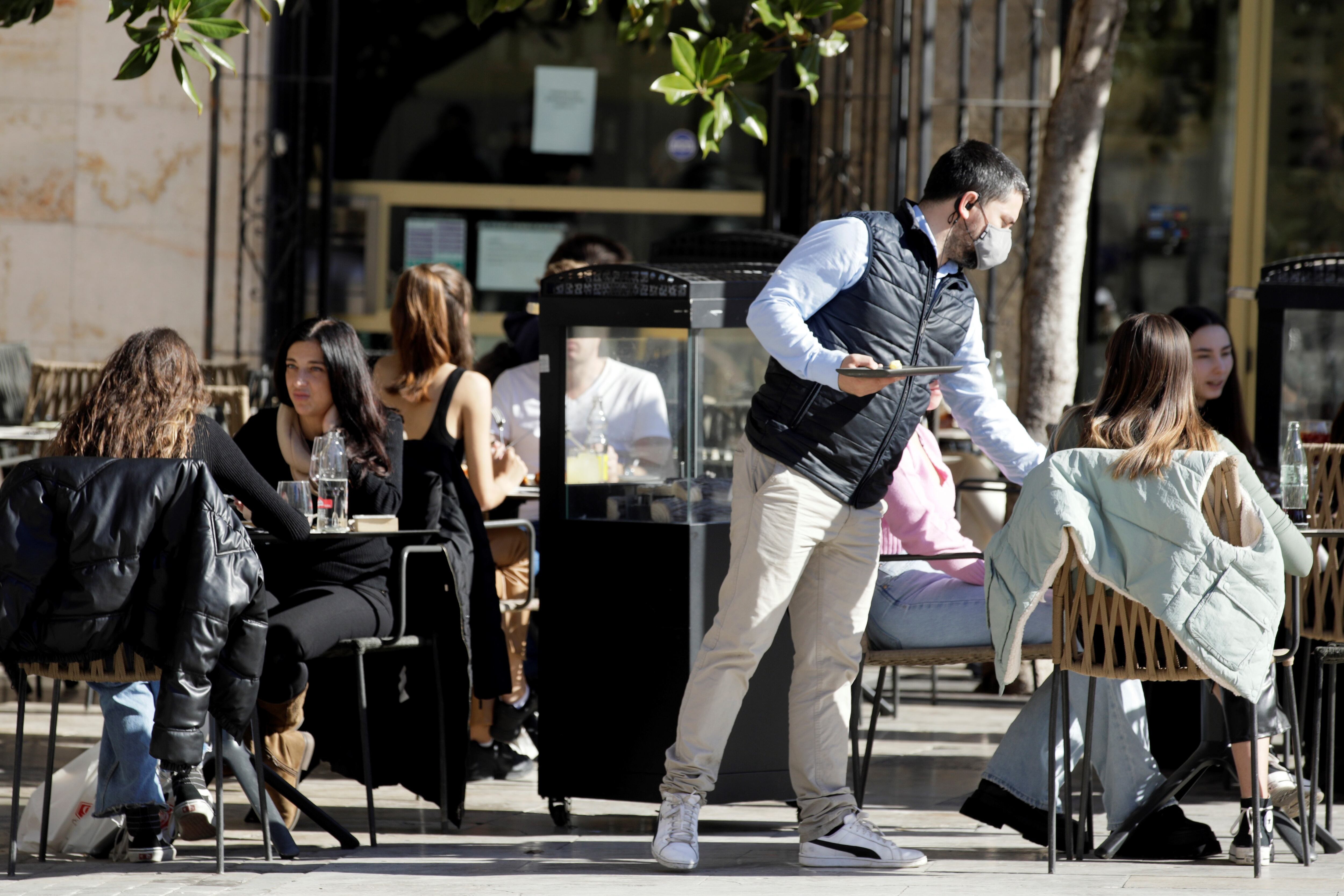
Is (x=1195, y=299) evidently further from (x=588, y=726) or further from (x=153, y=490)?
(x=153, y=490)

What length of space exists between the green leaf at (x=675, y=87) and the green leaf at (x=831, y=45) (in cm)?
71

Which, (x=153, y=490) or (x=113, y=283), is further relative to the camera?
(x=113, y=283)

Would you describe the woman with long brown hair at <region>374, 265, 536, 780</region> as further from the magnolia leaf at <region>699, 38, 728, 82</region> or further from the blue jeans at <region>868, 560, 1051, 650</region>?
the blue jeans at <region>868, 560, 1051, 650</region>

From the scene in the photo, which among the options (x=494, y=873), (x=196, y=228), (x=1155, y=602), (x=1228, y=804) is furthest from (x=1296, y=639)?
(x=196, y=228)

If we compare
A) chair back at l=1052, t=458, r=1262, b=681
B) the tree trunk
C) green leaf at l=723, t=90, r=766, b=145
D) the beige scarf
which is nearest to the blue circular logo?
the tree trunk

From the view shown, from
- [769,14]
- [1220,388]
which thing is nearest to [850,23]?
[769,14]

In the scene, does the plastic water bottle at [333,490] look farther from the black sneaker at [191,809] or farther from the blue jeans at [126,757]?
the black sneaker at [191,809]

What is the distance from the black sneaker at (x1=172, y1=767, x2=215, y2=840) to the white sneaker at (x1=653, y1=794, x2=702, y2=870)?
1280 mm

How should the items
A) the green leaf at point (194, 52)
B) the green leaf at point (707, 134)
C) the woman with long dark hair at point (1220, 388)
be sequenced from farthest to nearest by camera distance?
1. the woman with long dark hair at point (1220, 388)
2. the green leaf at point (707, 134)
3. the green leaf at point (194, 52)

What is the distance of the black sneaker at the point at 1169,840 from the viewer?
489cm

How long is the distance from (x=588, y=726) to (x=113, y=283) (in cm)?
690

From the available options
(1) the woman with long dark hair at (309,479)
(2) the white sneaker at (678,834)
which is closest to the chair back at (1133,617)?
(2) the white sneaker at (678,834)

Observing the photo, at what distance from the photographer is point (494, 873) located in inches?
184

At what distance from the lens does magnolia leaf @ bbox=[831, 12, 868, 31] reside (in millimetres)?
6062
